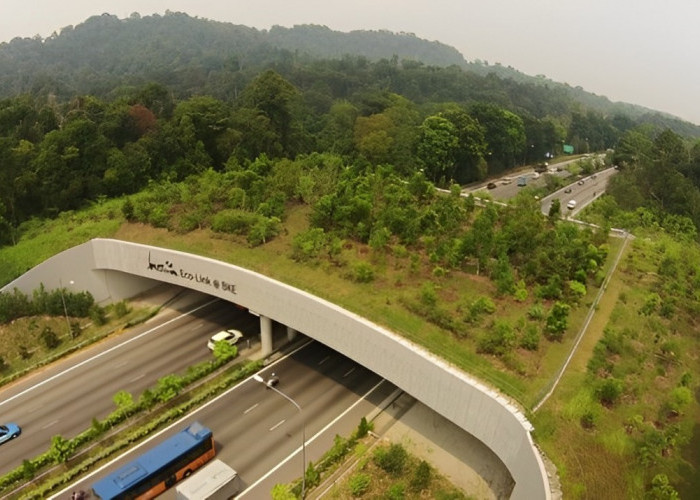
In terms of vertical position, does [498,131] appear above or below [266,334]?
above

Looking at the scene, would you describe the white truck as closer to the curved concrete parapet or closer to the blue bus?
the blue bus

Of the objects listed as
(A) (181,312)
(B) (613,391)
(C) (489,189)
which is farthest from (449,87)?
(B) (613,391)

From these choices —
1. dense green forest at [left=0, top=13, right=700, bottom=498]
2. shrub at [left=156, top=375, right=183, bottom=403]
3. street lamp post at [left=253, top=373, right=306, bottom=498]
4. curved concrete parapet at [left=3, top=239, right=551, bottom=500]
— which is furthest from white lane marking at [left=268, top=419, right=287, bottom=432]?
dense green forest at [left=0, top=13, right=700, bottom=498]

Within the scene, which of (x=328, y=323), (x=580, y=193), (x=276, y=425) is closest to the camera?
(x=276, y=425)

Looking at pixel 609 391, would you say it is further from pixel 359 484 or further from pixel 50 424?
pixel 50 424

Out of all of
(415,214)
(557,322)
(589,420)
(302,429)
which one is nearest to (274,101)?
(415,214)

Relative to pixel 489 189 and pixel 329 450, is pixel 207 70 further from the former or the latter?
pixel 329 450
